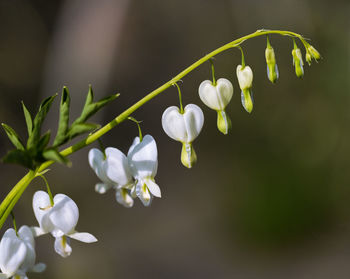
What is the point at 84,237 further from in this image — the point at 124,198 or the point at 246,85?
the point at 246,85

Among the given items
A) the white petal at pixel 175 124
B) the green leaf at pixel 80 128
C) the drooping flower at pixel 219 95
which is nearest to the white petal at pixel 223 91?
the drooping flower at pixel 219 95

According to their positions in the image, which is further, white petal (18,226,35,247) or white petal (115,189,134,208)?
white petal (115,189,134,208)

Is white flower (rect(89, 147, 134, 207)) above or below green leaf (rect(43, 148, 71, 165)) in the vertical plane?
below

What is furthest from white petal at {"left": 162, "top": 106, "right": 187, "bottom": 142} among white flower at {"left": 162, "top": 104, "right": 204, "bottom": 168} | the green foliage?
the green foliage

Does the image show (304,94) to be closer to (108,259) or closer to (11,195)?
(108,259)

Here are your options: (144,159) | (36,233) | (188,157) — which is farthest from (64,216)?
(188,157)

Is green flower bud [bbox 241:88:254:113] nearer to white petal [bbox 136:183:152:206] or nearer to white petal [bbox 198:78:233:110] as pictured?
white petal [bbox 198:78:233:110]

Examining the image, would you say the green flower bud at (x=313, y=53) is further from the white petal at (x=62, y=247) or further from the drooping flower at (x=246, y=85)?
the white petal at (x=62, y=247)
